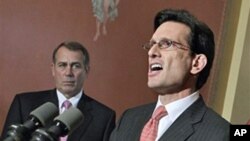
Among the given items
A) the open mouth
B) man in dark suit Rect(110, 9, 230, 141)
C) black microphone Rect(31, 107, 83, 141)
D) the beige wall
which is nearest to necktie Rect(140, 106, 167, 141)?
man in dark suit Rect(110, 9, 230, 141)

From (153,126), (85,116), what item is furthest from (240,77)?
(153,126)

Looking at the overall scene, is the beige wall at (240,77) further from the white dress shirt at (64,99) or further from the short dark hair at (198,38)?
the short dark hair at (198,38)

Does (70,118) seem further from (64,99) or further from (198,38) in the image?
(64,99)

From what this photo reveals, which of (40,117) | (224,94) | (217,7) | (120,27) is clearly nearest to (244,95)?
(224,94)

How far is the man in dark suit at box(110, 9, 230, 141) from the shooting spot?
141 centimetres

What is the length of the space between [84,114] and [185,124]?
39.0 inches

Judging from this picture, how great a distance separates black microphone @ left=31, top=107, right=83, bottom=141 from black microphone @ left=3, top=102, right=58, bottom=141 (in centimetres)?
5

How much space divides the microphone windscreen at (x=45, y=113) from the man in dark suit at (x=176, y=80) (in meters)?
0.30

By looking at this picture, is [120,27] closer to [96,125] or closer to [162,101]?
[96,125]

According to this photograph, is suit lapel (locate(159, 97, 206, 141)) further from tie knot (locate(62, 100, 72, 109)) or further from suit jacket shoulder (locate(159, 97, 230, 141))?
tie knot (locate(62, 100, 72, 109))

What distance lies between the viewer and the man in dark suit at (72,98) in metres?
2.24

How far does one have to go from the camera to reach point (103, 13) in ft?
7.91

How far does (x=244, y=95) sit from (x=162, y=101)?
0.96 metres

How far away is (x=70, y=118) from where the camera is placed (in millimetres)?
1184
